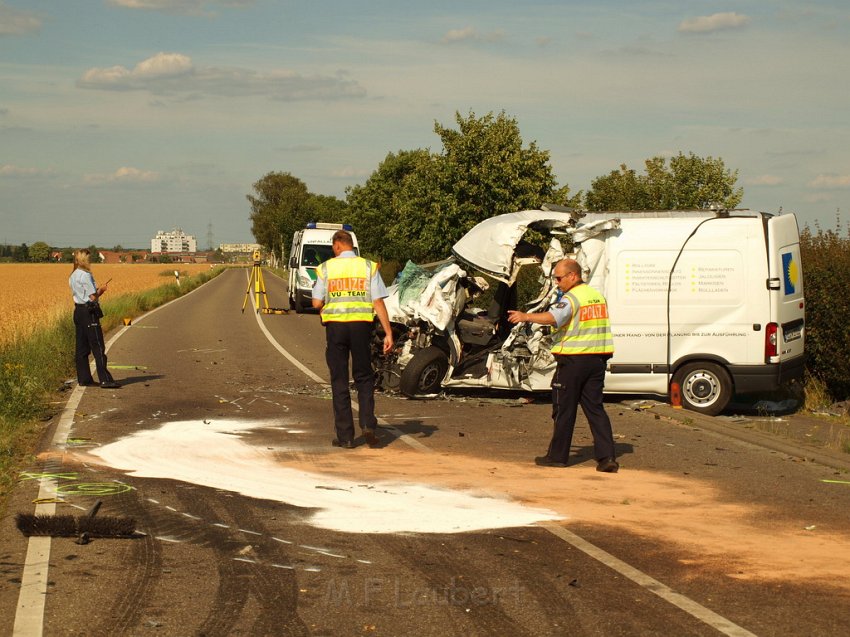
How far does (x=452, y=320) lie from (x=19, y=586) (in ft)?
27.8

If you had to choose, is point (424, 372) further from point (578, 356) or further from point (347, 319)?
point (578, 356)

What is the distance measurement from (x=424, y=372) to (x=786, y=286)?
14.5 feet

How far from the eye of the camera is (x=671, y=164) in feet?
171

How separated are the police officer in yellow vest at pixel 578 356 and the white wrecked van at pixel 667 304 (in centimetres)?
368

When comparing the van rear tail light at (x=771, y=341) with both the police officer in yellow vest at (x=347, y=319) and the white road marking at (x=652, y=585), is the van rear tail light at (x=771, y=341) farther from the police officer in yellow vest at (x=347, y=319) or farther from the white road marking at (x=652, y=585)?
the white road marking at (x=652, y=585)

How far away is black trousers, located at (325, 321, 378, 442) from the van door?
5.14m

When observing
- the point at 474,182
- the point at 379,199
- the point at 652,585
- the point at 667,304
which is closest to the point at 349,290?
the point at 667,304

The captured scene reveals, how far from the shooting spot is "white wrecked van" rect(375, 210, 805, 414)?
12.5 metres

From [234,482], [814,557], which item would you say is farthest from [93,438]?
[814,557]

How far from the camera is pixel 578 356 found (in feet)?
30.0

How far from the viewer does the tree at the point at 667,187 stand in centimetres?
4844

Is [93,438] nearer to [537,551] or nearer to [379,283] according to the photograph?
[379,283]

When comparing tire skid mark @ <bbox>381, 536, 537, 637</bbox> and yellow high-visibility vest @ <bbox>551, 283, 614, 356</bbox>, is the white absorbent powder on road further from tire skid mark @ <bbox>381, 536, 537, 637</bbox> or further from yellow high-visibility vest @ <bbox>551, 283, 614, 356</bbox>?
yellow high-visibility vest @ <bbox>551, 283, 614, 356</bbox>

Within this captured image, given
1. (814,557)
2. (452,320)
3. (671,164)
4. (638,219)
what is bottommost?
(814,557)
